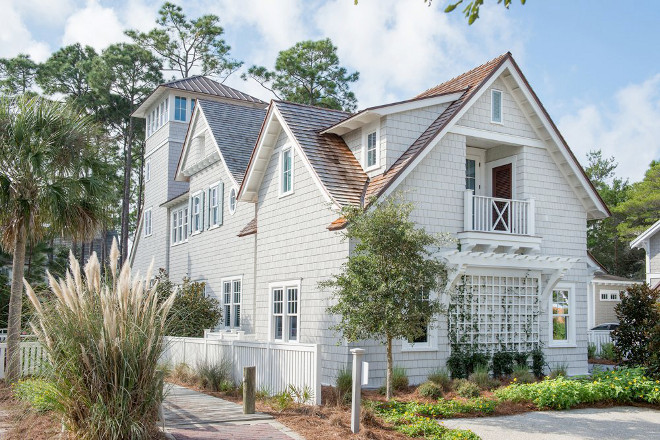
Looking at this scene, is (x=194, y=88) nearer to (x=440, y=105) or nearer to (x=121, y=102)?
(x=121, y=102)

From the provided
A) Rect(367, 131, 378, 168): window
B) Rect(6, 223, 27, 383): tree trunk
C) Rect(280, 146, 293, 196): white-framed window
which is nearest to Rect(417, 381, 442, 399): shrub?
Rect(367, 131, 378, 168): window

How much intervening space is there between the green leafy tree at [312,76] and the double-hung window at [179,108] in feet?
41.6

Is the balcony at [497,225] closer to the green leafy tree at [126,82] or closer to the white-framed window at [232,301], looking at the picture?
the white-framed window at [232,301]

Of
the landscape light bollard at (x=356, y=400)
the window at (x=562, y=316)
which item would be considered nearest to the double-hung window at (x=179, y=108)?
the window at (x=562, y=316)

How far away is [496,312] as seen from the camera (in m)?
16.7

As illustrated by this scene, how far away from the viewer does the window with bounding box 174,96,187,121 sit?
30906 mm

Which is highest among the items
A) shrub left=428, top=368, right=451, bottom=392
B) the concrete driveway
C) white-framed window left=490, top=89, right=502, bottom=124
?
white-framed window left=490, top=89, right=502, bottom=124

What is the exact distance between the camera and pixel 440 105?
16.8 meters

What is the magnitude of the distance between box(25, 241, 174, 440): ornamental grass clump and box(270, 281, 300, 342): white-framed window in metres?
9.27

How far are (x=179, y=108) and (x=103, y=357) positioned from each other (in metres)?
24.8

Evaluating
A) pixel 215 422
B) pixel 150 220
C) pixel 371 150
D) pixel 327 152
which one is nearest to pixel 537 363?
pixel 371 150

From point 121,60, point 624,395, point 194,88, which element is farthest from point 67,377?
point 121,60

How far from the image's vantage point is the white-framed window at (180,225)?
2786 centimetres

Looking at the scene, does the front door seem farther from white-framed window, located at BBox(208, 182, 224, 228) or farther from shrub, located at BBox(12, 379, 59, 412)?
shrub, located at BBox(12, 379, 59, 412)
